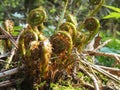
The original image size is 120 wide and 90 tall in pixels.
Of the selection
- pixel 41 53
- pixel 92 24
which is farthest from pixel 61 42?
pixel 92 24

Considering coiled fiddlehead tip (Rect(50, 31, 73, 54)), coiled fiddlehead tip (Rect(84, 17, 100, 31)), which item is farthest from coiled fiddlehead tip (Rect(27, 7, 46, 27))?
coiled fiddlehead tip (Rect(84, 17, 100, 31))

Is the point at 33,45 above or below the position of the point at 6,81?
→ above

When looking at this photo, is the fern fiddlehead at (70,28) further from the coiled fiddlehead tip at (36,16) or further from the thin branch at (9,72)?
the thin branch at (9,72)

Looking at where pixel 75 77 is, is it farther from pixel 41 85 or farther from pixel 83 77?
pixel 41 85

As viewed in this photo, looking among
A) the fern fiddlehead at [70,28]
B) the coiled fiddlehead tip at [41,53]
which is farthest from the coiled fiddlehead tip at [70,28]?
the coiled fiddlehead tip at [41,53]

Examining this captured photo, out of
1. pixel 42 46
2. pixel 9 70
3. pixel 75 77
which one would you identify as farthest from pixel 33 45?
pixel 75 77

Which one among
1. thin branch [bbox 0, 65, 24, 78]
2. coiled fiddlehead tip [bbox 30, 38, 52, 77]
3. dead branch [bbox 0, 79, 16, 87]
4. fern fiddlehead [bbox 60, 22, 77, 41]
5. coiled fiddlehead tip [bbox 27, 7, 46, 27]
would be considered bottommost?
dead branch [bbox 0, 79, 16, 87]

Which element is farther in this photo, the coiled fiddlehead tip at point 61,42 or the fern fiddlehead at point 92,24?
the fern fiddlehead at point 92,24

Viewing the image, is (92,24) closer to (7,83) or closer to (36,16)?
(36,16)

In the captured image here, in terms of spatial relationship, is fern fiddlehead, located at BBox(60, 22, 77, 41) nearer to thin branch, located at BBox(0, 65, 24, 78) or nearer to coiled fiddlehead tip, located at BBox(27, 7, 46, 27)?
coiled fiddlehead tip, located at BBox(27, 7, 46, 27)
